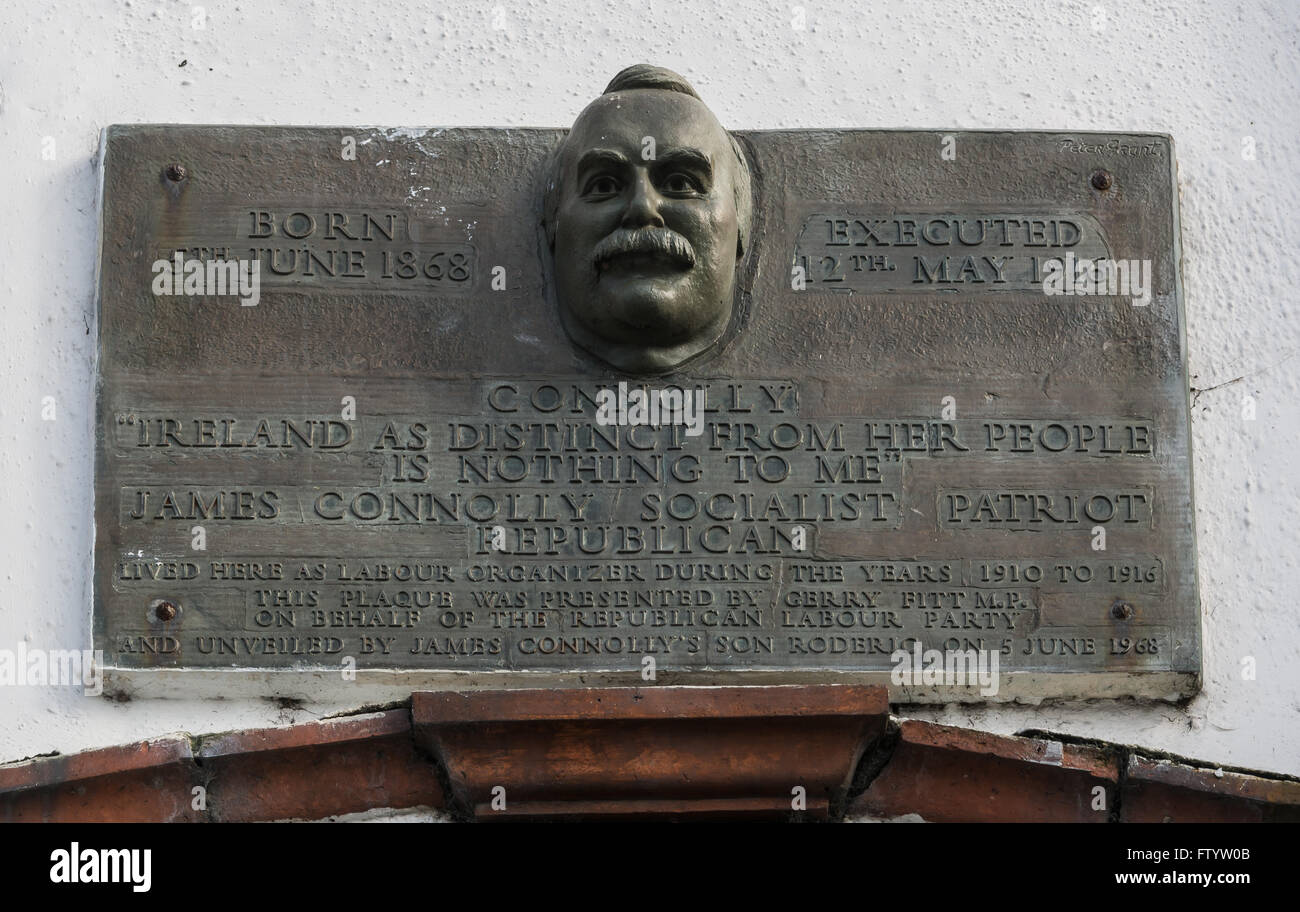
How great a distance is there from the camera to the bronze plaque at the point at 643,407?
493 cm

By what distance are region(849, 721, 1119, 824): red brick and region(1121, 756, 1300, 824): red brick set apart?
6 centimetres

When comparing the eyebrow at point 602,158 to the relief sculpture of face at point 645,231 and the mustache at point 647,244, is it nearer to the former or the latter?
the relief sculpture of face at point 645,231

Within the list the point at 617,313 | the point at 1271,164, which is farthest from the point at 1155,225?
the point at 617,313

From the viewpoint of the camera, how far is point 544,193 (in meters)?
5.25

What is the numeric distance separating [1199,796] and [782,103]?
217cm

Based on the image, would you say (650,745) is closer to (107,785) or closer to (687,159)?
(107,785)

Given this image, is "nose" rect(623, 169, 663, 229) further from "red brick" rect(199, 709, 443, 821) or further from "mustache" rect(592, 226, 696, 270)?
"red brick" rect(199, 709, 443, 821)

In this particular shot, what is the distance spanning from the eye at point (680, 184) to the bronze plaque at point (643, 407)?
0.01 m

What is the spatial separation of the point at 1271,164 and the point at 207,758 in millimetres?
3300

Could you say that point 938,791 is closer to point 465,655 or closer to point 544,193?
point 465,655

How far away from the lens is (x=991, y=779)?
4.89 meters

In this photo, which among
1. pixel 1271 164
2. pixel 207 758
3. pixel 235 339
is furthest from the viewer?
pixel 1271 164
